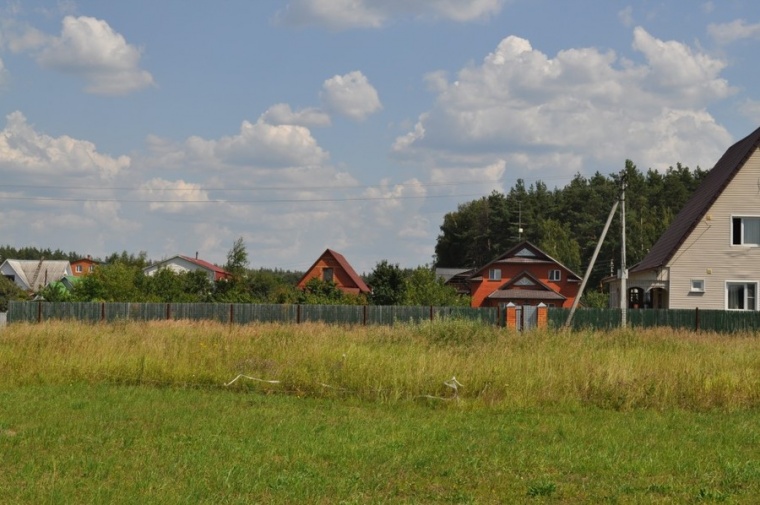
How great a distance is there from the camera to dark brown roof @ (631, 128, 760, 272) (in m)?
33.2

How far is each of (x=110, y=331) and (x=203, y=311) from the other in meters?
12.6

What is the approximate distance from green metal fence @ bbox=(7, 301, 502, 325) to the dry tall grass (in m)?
11.3

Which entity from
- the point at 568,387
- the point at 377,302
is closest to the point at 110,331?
the point at 568,387

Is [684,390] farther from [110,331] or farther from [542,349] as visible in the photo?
[110,331]

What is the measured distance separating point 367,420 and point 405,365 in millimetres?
3519

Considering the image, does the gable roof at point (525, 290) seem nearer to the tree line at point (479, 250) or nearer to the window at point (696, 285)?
the tree line at point (479, 250)

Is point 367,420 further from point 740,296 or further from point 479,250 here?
point 479,250

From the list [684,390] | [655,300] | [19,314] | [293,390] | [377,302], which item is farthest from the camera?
[377,302]

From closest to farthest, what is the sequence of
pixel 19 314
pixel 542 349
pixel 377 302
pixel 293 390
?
pixel 293 390, pixel 542 349, pixel 19 314, pixel 377 302

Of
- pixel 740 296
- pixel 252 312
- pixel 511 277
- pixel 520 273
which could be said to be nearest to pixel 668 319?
pixel 740 296

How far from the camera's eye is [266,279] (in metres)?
59.2

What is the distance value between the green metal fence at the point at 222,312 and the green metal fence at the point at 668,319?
4.49 metres

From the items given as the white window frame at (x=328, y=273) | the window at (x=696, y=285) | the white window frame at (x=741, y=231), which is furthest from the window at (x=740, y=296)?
the white window frame at (x=328, y=273)

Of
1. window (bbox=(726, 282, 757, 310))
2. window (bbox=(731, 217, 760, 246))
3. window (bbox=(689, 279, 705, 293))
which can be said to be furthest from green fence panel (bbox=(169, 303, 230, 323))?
window (bbox=(731, 217, 760, 246))
